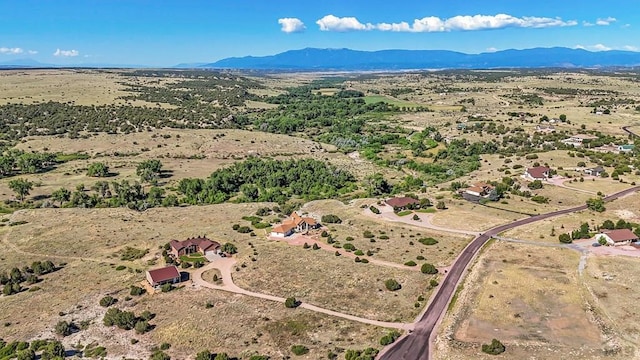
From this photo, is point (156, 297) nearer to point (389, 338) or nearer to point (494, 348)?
point (389, 338)

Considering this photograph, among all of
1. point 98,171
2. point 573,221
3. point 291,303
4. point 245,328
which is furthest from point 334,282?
point 98,171

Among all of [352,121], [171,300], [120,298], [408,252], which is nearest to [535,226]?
[408,252]

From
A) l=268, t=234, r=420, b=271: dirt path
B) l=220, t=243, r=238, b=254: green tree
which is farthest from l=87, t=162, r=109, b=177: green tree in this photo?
l=268, t=234, r=420, b=271: dirt path

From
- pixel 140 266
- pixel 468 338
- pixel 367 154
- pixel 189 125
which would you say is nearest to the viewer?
pixel 468 338

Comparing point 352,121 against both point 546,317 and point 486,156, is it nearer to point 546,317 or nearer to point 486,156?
point 486,156

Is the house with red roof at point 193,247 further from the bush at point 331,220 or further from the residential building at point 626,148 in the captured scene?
the residential building at point 626,148
